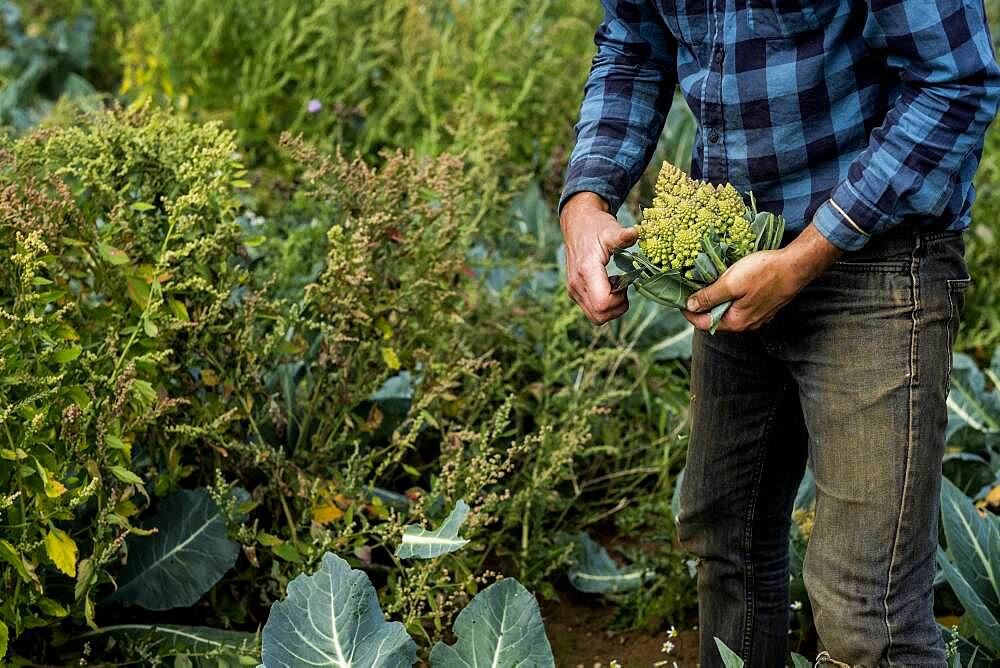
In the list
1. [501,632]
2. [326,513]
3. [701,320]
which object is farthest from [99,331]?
[701,320]

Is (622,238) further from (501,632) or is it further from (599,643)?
(599,643)

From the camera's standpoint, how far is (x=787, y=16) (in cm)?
179

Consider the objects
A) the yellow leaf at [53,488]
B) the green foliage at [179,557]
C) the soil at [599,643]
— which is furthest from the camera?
the soil at [599,643]

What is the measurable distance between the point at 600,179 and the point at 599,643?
125cm

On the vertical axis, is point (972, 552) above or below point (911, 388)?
below

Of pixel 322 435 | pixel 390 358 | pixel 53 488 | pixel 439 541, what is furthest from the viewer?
pixel 322 435

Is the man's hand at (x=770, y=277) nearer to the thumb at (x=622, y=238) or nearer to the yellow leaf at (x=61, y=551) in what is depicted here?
the thumb at (x=622, y=238)

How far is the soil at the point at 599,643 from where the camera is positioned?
281cm

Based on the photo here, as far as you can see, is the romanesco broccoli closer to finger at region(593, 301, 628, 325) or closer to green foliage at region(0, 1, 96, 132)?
finger at region(593, 301, 628, 325)

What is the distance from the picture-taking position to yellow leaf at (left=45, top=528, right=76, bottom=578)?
2.12 metres

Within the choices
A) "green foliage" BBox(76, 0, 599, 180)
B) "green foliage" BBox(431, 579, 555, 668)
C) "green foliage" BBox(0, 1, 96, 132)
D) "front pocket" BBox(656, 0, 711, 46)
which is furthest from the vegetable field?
"green foliage" BBox(0, 1, 96, 132)

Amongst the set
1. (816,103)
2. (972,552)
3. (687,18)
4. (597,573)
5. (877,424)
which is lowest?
(597,573)

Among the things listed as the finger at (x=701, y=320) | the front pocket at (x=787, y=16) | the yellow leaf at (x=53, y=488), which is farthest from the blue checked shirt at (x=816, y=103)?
the yellow leaf at (x=53, y=488)

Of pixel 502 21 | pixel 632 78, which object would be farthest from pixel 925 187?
pixel 502 21
